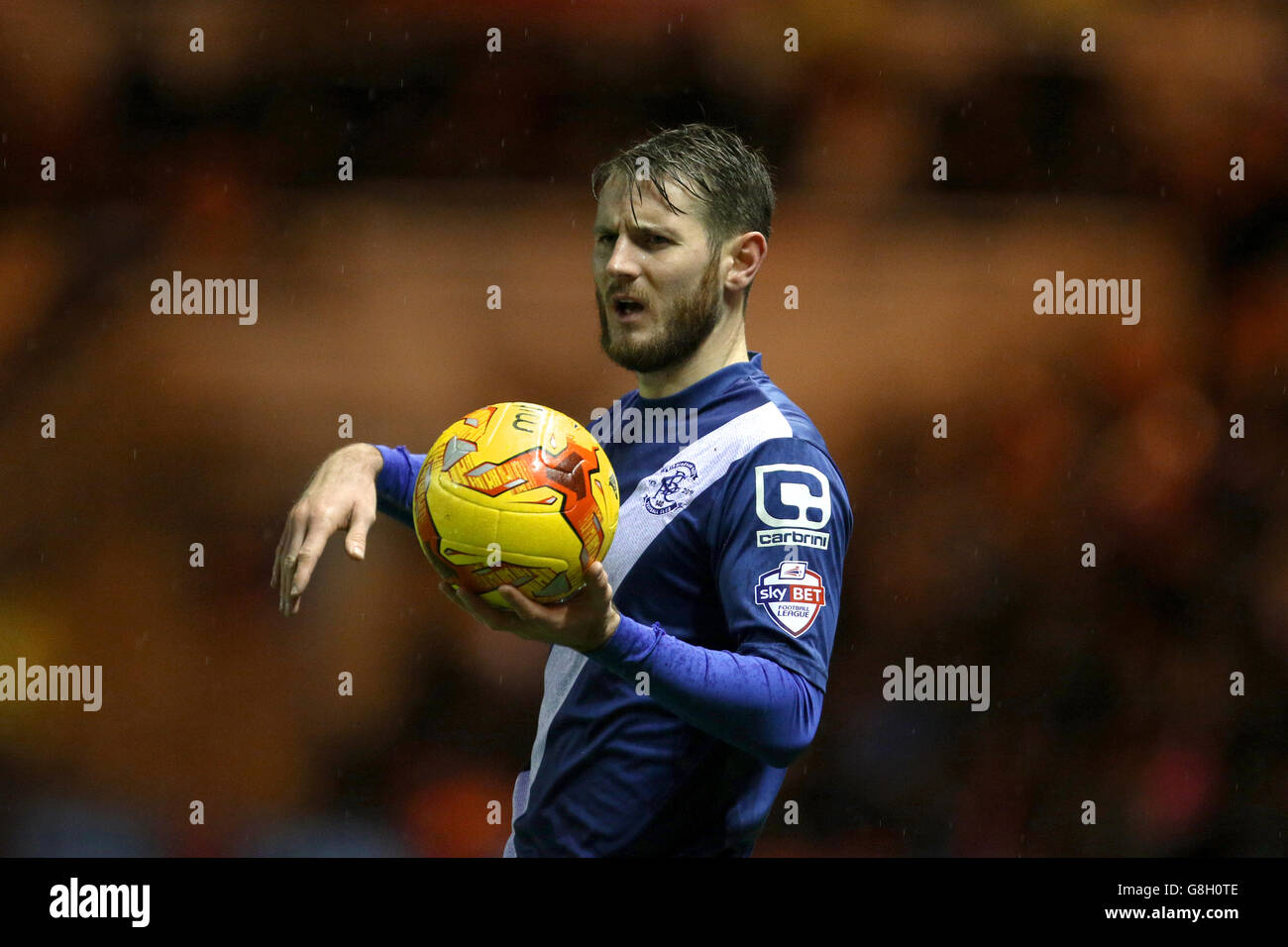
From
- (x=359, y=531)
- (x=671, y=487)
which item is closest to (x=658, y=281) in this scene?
(x=671, y=487)

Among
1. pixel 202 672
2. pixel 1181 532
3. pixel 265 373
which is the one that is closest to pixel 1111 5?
pixel 1181 532

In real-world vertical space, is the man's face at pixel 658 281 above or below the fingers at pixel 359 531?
above

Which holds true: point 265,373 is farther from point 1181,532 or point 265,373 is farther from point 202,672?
point 1181,532

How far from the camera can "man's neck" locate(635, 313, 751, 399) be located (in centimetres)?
289

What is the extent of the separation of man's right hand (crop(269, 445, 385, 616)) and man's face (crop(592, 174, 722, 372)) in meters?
0.67

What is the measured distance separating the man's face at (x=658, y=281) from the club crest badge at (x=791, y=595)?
2.21 feet

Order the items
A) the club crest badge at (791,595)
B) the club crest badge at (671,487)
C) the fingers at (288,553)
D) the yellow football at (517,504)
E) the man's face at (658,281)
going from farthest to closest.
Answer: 1. the man's face at (658,281)
2. the club crest badge at (671,487)
3. the fingers at (288,553)
4. the club crest badge at (791,595)
5. the yellow football at (517,504)

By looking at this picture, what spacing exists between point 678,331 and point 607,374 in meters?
3.51

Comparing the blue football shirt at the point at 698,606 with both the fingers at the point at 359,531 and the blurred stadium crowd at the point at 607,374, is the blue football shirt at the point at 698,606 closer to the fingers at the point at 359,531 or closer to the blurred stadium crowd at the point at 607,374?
the fingers at the point at 359,531

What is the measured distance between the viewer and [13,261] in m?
6.38

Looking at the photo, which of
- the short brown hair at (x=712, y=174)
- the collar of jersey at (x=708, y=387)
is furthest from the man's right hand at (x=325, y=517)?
the short brown hair at (x=712, y=174)

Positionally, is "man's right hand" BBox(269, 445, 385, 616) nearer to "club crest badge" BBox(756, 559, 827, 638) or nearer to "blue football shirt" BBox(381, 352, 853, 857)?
"blue football shirt" BBox(381, 352, 853, 857)

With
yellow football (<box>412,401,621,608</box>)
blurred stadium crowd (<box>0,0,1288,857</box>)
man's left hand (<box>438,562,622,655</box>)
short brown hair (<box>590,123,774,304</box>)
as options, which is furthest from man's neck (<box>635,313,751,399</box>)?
blurred stadium crowd (<box>0,0,1288,857</box>)

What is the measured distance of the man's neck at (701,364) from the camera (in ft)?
9.48
